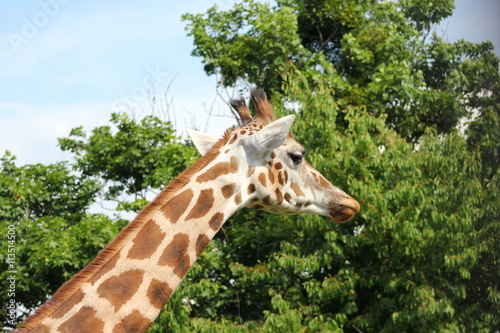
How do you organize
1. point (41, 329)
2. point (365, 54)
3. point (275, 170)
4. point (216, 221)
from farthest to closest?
point (365, 54), point (275, 170), point (216, 221), point (41, 329)

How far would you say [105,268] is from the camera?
3348mm

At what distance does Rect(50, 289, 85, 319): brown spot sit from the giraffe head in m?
1.13

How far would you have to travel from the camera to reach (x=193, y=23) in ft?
64.2

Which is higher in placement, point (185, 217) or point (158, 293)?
point (185, 217)

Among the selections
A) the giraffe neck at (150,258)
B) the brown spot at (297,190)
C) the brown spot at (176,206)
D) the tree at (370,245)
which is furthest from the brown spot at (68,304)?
the tree at (370,245)

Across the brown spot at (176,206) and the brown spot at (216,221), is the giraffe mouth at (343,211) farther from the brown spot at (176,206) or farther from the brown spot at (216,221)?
the brown spot at (176,206)

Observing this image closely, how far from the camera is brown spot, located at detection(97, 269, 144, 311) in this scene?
3.24 metres

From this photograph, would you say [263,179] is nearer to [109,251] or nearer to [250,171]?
[250,171]

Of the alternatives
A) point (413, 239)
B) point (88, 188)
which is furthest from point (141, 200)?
point (413, 239)

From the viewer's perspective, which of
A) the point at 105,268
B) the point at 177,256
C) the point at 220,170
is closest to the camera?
the point at 105,268

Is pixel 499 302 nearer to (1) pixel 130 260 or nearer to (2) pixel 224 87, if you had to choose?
(2) pixel 224 87

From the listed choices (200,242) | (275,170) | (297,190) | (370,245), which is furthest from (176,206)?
(370,245)

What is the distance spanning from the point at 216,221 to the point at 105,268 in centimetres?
69

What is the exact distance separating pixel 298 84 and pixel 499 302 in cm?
602
